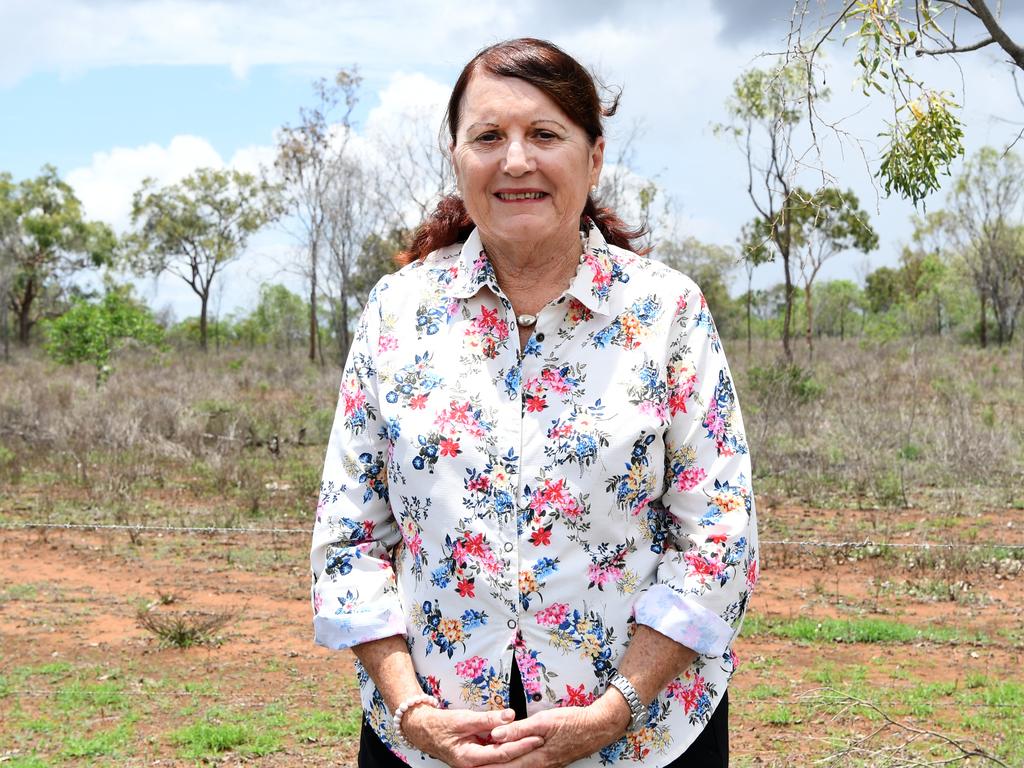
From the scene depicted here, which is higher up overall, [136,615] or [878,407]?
[878,407]

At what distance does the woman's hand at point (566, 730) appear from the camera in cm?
171

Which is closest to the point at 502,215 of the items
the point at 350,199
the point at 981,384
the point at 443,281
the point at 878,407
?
the point at 443,281

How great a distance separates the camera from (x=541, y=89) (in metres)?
1.81

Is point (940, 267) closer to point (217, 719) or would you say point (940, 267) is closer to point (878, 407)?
point (878, 407)

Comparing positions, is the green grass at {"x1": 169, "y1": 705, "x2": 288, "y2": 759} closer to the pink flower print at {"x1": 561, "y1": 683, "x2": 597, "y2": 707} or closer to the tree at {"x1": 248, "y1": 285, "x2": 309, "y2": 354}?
the pink flower print at {"x1": 561, "y1": 683, "x2": 597, "y2": 707}

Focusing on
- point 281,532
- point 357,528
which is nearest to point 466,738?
point 357,528

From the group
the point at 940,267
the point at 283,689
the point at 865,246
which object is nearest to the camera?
the point at 283,689

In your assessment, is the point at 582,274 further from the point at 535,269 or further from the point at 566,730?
the point at 566,730

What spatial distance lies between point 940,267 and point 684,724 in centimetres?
4140

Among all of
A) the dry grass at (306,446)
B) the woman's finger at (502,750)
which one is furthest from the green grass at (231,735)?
the dry grass at (306,446)

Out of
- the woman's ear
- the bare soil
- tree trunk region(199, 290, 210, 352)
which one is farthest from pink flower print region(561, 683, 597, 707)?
tree trunk region(199, 290, 210, 352)

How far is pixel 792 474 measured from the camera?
9.54 metres

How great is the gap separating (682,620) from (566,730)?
25cm

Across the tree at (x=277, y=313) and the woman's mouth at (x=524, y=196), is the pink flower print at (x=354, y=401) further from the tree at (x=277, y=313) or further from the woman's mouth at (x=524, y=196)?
the tree at (x=277, y=313)
